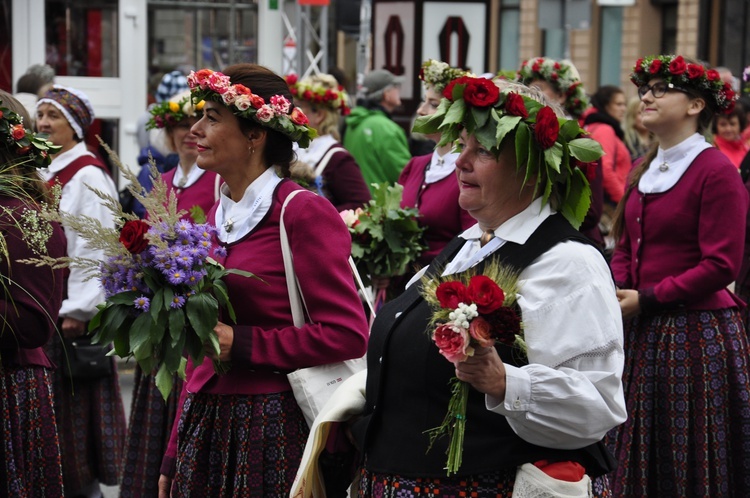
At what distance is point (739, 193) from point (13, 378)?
10.0ft

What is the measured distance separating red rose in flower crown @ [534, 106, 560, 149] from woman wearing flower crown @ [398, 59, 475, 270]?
8.78 ft

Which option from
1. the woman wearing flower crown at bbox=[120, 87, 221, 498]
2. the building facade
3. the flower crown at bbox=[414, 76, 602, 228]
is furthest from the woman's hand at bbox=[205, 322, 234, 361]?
the building facade

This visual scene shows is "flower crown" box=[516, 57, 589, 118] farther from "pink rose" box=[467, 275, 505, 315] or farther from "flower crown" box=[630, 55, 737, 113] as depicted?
"pink rose" box=[467, 275, 505, 315]

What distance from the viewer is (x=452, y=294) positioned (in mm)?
2861

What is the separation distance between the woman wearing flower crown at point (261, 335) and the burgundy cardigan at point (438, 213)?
211cm

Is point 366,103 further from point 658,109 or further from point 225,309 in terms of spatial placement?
point 225,309

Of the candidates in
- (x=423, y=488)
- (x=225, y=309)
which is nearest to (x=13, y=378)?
(x=225, y=309)

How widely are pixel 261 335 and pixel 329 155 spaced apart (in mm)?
3687

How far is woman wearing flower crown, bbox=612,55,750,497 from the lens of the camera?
5371 mm

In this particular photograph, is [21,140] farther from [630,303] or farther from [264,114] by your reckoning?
[630,303]

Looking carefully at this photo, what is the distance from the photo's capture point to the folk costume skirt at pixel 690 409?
5.48m

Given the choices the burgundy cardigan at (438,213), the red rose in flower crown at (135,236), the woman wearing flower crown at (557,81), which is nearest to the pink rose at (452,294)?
the red rose in flower crown at (135,236)

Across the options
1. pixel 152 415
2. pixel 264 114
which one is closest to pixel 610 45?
pixel 152 415

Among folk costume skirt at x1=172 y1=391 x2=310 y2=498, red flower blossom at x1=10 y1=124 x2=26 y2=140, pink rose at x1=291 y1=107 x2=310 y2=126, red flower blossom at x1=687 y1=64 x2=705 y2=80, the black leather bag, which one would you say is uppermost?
red flower blossom at x1=687 y1=64 x2=705 y2=80
